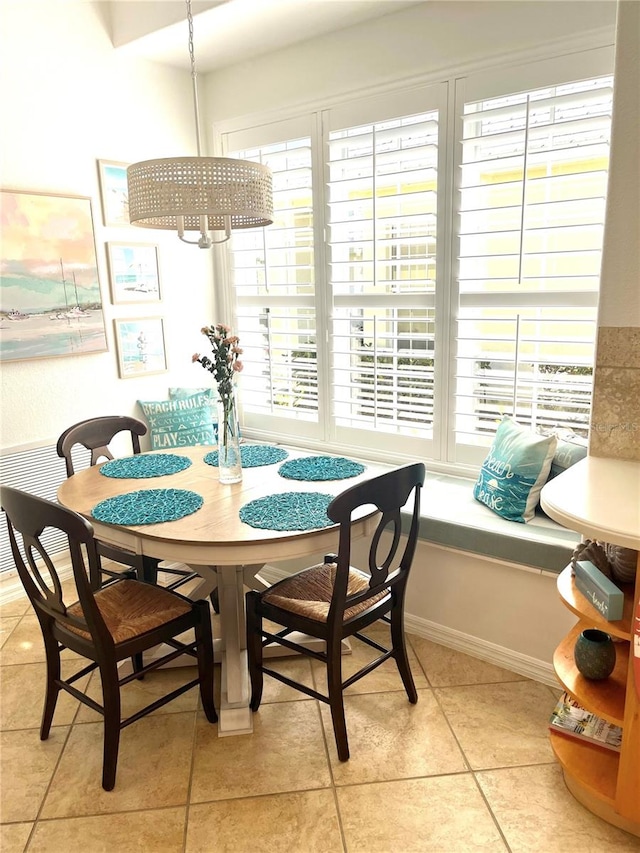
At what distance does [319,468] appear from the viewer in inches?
97.6

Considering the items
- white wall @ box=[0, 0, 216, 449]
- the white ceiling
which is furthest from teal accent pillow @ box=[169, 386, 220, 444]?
the white ceiling

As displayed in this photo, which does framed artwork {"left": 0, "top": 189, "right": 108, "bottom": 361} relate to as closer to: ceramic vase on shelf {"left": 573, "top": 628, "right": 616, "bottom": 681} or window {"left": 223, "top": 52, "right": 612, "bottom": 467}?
window {"left": 223, "top": 52, "right": 612, "bottom": 467}

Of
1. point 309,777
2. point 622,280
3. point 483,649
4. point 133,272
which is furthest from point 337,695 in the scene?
point 133,272

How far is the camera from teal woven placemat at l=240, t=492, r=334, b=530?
1922mm

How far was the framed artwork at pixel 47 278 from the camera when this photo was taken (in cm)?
284

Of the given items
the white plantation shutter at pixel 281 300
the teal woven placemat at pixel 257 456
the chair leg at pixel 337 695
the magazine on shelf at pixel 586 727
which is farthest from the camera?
the white plantation shutter at pixel 281 300

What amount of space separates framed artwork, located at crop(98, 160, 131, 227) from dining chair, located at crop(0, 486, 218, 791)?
6.30 ft

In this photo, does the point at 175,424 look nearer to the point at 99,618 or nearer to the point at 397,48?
the point at 99,618

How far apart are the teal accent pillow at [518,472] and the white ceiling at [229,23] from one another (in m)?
1.98

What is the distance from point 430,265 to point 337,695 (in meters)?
1.95

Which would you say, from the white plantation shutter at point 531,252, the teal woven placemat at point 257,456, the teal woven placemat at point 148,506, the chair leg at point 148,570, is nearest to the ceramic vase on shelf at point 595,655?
the white plantation shutter at point 531,252

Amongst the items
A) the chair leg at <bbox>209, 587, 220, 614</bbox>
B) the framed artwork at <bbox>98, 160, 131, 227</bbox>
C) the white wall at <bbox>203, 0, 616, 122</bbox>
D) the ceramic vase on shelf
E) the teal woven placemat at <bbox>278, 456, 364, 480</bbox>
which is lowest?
the chair leg at <bbox>209, 587, 220, 614</bbox>

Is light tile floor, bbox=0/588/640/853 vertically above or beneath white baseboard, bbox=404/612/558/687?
beneath

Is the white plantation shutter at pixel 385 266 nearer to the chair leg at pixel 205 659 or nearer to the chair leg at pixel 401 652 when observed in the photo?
the chair leg at pixel 401 652
